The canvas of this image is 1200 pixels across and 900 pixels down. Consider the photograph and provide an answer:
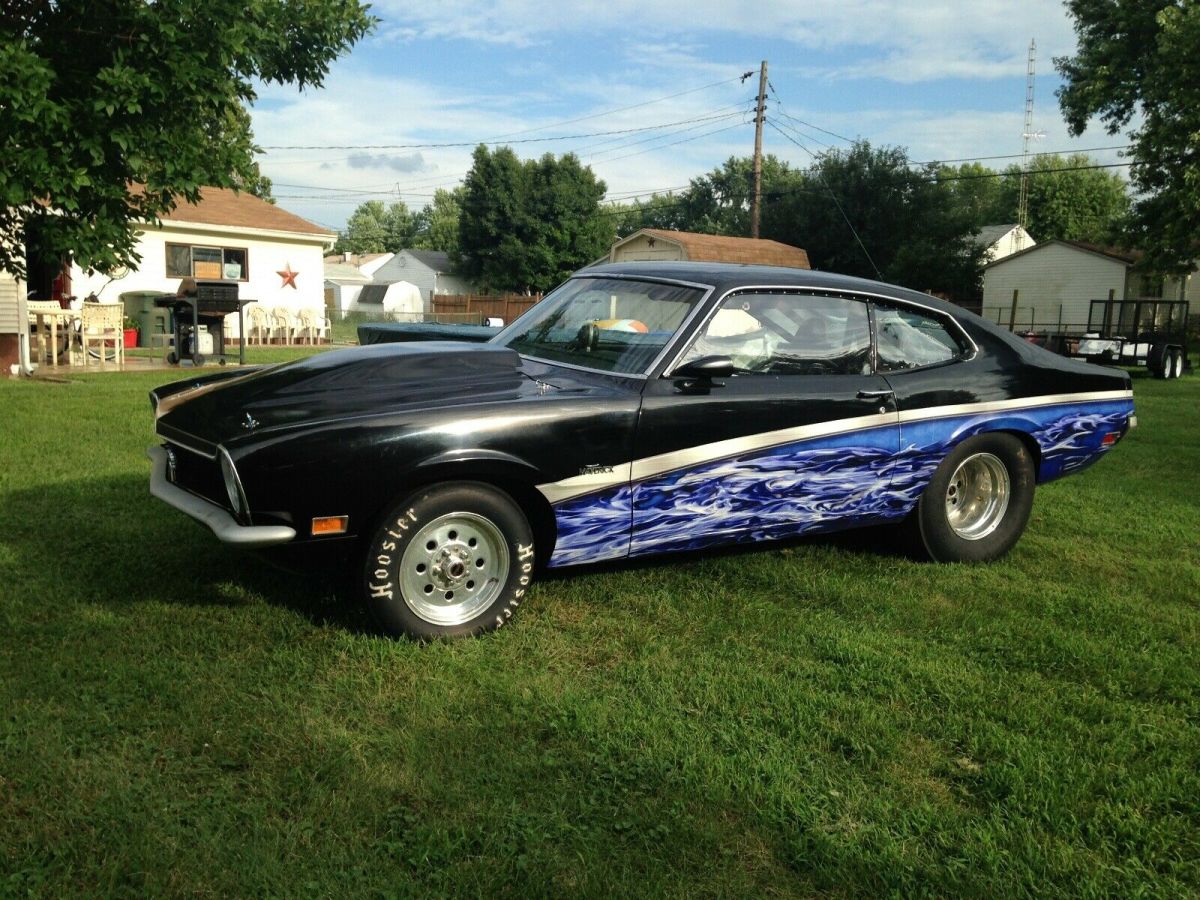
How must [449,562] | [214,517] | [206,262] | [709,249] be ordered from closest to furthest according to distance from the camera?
[214,517] < [449,562] < [206,262] < [709,249]

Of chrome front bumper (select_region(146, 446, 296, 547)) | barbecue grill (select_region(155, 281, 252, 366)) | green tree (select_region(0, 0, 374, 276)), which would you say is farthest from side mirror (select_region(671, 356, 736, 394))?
barbecue grill (select_region(155, 281, 252, 366))

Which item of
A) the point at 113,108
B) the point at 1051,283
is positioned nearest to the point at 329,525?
the point at 113,108

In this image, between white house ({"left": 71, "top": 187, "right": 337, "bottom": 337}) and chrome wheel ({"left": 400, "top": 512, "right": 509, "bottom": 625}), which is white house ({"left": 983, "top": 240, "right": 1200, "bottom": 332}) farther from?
chrome wheel ({"left": 400, "top": 512, "right": 509, "bottom": 625})

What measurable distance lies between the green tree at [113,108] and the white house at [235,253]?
15.4 metres

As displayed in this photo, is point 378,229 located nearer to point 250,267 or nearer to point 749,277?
point 250,267

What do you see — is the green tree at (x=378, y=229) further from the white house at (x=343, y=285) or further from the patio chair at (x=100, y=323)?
the patio chair at (x=100, y=323)

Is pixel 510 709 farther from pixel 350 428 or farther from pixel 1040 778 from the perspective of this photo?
pixel 1040 778

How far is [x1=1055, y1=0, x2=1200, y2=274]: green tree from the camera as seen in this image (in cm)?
2438

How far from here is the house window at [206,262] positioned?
1017 inches

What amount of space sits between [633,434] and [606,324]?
0.89 meters

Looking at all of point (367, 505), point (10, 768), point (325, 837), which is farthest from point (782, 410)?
point (10, 768)

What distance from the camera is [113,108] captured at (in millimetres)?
8602

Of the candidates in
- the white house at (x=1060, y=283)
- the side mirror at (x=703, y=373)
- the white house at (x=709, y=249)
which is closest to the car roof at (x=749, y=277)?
the side mirror at (x=703, y=373)

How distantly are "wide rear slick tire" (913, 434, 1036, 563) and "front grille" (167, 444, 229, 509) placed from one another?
11.6 ft
